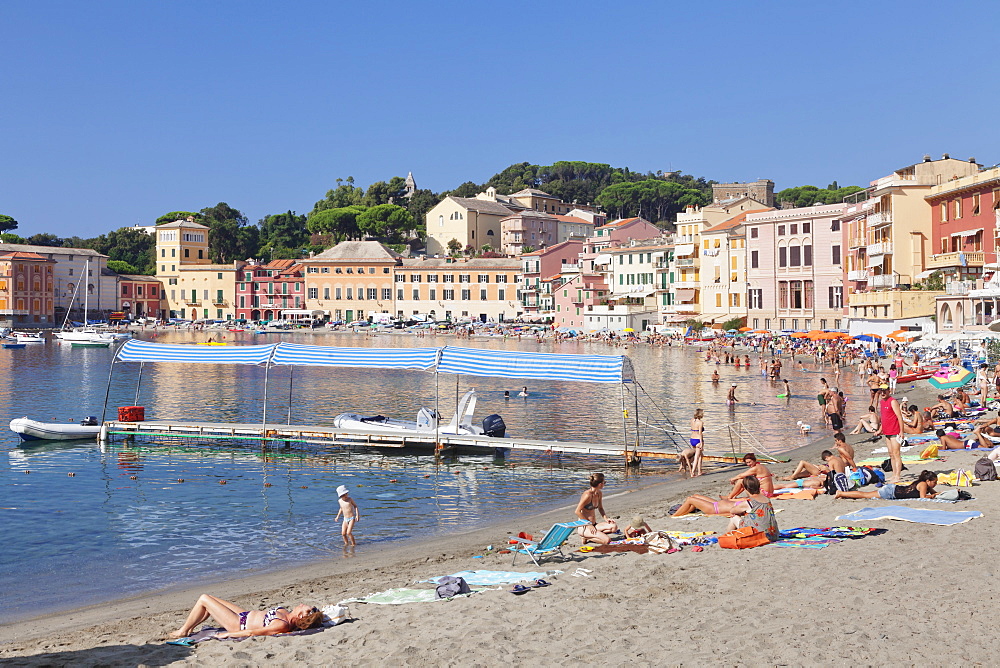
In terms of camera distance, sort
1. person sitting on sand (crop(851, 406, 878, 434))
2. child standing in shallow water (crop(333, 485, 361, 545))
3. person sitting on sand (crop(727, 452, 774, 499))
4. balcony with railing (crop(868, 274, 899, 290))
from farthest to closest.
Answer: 1. balcony with railing (crop(868, 274, 899, 290))
2. person sitting on sand (crop(851, 406, 878, 434))
3. child standing in shallow water (crop(333, 485, 361, 545))
4. person sitting on sand (crop(727, 452, 774, 499))

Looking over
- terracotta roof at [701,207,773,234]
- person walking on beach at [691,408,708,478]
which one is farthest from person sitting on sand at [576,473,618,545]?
terracotta roof at [701,207,773,234]

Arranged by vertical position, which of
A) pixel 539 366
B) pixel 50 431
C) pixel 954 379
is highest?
pixel 539 366

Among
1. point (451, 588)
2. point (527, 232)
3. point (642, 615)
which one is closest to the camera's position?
point (642, 615)

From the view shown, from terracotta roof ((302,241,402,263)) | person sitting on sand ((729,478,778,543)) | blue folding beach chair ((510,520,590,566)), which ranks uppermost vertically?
terracotta roof ((302,241,402,263))

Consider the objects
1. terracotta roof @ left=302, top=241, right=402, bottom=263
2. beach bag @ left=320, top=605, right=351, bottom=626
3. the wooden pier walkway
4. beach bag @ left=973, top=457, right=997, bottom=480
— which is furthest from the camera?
terracotta roof @ left=302, top=241, right=402, bottom=263

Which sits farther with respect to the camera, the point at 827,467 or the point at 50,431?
the point at 50,431

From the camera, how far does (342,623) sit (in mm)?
10203

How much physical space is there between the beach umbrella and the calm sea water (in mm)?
4754

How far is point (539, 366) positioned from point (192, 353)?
10774mm

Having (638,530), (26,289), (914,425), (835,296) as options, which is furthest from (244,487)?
(26,289)

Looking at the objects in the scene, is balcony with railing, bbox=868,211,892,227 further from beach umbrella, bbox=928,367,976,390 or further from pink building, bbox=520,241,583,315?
pink building, bbox=520,241,583,315

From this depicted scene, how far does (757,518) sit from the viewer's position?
13102mm

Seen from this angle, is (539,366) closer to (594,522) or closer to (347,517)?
(347,517)

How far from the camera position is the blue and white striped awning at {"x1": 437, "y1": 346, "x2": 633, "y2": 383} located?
78.8 feet
